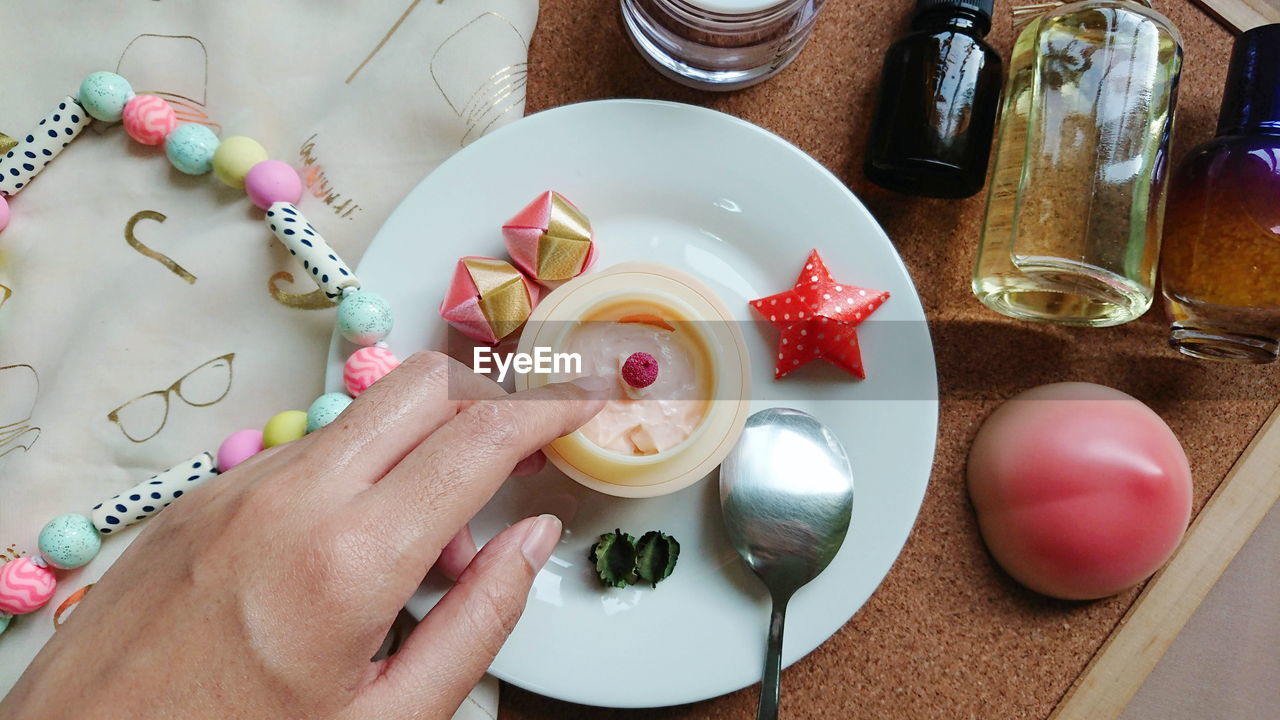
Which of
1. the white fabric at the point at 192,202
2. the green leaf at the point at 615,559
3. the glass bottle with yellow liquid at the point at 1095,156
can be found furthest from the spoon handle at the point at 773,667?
the white fabric at the point at 192,202

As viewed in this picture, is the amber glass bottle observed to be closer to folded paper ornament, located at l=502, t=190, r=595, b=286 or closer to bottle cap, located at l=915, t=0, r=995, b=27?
bottle cap, located at l=915, t=0, r=995, b=27

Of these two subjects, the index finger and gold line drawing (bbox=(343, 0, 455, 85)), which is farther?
gold line drawing (bbox=(343, 0, 455, 85))

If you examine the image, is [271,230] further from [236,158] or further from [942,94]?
[942,94]

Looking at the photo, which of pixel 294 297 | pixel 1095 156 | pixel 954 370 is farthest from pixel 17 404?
pixel 1095 156

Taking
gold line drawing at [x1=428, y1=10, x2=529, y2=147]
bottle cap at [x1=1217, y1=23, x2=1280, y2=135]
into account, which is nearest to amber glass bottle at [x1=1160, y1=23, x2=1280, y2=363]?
bottle cap at [x1=1217, y1=23, x2=1280, y2=135]

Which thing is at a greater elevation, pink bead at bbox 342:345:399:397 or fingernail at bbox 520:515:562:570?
pink bead at bbox 342:345:399:397

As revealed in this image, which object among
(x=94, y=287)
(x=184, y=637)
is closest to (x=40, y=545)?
(x=94, y=287)

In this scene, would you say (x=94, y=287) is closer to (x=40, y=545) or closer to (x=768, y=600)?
(x=40, y=545)
